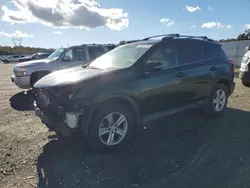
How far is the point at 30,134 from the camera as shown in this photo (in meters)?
4.92

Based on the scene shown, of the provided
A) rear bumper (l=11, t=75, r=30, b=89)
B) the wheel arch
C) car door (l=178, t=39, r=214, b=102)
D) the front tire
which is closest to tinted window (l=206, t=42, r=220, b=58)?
car door (l=178, t=39, r=214, b=102)

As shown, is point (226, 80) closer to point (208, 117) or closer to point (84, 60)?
point (208, 117)

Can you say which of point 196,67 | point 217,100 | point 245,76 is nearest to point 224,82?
point 217,100

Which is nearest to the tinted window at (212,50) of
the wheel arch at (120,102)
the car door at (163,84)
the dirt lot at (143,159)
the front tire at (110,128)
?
the car door at (163,84)

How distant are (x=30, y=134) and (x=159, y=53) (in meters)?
2.98

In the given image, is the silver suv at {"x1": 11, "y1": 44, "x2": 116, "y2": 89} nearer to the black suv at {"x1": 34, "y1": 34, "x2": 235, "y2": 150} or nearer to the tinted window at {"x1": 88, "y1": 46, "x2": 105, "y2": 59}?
the tinted window at {"x1": 88, "y1": 46, "x2": 105, "y2": 59}

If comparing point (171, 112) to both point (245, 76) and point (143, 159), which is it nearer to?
point (143, 159)

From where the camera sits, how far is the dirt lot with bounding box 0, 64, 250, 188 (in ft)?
10.6

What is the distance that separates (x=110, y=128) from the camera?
4.02m

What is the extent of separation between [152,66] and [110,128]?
1314mm

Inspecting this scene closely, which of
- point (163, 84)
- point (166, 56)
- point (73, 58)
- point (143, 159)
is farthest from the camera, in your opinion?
point (73, 58)

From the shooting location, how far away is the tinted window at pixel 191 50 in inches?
202

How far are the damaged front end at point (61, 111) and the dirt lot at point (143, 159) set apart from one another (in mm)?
517

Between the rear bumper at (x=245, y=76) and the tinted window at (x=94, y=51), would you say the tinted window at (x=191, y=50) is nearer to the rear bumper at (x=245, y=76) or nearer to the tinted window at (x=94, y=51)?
the rear bumper at (x=245, y=76)
